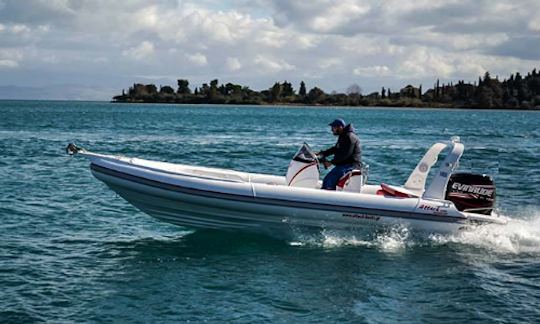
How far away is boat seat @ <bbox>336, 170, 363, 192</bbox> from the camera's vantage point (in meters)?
11.8

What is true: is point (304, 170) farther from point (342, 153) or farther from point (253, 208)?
point (253, 208)

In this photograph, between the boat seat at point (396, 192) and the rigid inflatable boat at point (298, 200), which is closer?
the rigid inflatable boat at point (298, 200)

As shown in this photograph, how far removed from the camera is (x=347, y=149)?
1163 centimetres

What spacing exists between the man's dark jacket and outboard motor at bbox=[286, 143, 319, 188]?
1.28ft

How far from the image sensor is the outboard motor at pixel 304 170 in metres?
11.9

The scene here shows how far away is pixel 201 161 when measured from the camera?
27375mm

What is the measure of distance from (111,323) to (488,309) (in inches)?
183

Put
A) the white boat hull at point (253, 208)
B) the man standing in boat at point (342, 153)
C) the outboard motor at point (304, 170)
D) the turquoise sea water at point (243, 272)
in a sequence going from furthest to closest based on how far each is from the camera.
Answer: the outboard motor at point (304, 170)
the man standing in boat at point (342, 153)
the white boat hull at point (253, 208)
the turquoise sea water at point (243, 272)

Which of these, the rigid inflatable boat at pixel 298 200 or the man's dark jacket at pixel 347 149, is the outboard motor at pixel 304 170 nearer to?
the rigid inflatable boat at pixel 298 200

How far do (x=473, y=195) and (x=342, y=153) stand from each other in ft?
7.47

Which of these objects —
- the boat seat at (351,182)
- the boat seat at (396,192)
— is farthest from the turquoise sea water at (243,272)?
the boat seat at (351,182)

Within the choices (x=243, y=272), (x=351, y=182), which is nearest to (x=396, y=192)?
(x=351, y=182)

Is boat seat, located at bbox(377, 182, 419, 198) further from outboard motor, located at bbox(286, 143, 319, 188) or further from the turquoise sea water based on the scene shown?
outboard motor, located at bbox(286, 143, 319, 188)

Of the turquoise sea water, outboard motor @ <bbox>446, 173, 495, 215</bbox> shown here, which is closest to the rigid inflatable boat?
outboard motor @ <bbox>446, 173, 495, 215</bbox>
